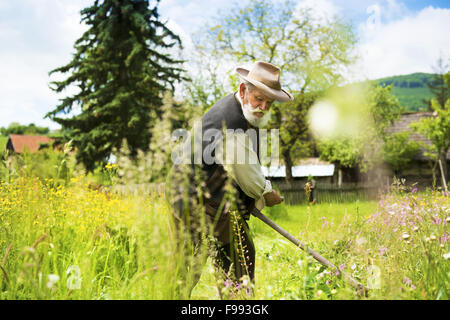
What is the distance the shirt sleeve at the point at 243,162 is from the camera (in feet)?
8.12

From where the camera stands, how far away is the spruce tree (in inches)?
525

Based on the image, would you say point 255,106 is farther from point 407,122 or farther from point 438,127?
point 407,122

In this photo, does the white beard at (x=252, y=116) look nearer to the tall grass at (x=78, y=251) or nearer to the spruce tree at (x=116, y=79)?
the tall grass at (x=78, y=251)

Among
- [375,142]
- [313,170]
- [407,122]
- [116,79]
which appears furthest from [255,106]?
[313,170]

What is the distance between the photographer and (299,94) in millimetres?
16953

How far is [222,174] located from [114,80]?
505 inches

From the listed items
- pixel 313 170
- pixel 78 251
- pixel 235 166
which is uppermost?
pixel 235 166

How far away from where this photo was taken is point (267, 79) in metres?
2.72

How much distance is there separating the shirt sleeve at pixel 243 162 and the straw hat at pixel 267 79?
1.25 ft

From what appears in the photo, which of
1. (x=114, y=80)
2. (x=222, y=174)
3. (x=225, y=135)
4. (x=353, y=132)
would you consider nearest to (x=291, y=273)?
(x=222, y=174)

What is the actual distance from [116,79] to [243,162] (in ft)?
42.4

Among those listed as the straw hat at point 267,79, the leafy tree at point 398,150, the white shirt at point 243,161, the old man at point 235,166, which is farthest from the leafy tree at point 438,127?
the white shirt at point 243,161

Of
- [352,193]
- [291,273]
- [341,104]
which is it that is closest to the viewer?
[291,273]
